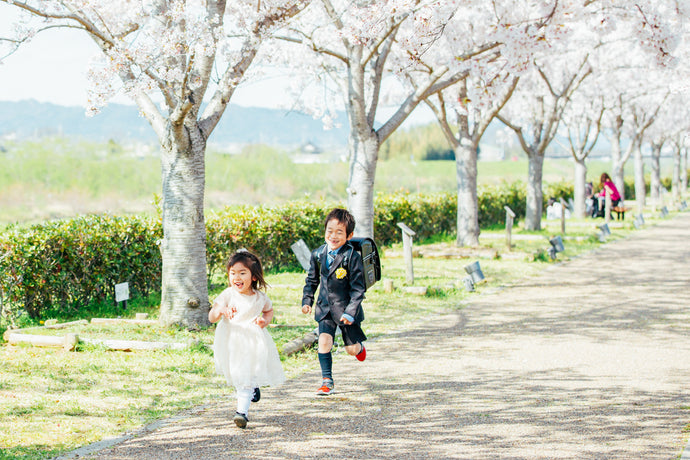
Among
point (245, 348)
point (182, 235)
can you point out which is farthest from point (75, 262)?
point (245, 348)

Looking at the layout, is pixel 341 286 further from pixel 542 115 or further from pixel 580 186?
pixel 580 186

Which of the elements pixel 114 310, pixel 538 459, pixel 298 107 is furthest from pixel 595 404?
pixel 298 107

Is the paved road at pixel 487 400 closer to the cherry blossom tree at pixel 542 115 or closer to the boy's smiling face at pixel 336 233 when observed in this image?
the boy's smiling face at pixel 336 233

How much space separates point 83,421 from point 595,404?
3549mm

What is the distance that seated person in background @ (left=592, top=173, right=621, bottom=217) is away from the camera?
25250mm

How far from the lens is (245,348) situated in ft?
16.6

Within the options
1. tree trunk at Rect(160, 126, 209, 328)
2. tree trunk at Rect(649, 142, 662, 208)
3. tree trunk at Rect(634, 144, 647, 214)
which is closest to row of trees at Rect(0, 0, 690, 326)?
tree trunk at Rect(160, 126, 209, 328)

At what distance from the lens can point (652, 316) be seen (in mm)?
9484

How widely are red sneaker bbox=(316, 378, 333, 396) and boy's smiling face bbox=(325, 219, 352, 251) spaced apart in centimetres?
101

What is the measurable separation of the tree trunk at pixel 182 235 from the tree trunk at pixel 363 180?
Answer: 371 cm

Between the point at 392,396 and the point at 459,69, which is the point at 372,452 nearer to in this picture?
the point at 392,396

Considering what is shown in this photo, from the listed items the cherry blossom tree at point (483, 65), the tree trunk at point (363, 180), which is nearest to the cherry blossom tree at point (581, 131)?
the cherry blossom tree at point (483, 65)

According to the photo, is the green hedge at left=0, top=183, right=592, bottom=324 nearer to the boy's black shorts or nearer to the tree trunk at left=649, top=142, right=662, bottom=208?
the boy's black shorts

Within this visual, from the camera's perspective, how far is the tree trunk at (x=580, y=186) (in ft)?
89.3
